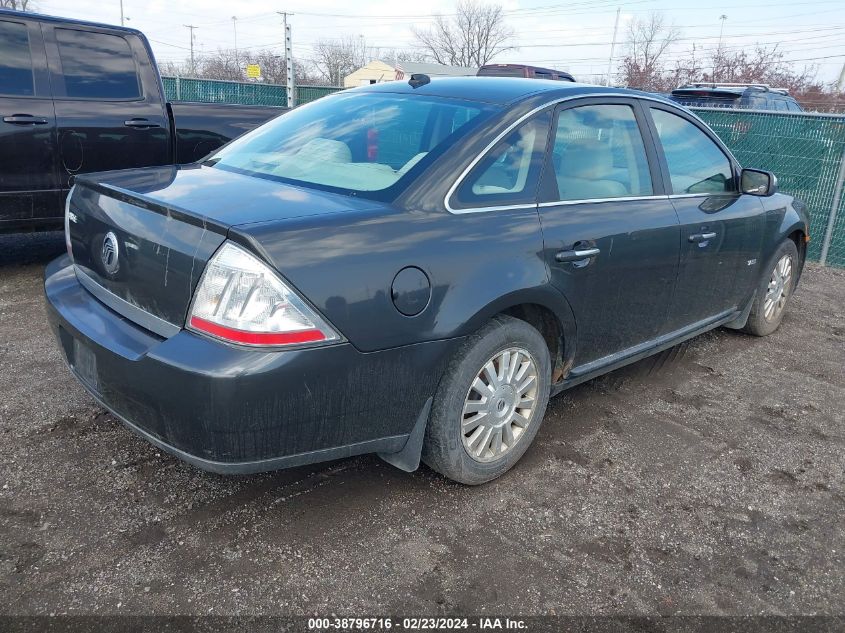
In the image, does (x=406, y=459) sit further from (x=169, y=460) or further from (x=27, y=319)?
(x=27, y=319)

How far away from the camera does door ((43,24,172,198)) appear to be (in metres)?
5.43

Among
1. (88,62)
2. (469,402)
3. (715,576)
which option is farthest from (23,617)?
(88,62)

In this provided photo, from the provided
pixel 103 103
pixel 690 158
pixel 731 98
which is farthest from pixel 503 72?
pixel 690 158

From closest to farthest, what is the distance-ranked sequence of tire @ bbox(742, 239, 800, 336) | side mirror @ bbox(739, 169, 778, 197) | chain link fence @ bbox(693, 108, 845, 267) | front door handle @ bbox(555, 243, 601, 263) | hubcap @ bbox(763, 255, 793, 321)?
front door handle @ bbox(555, 243, 601, 263)
side mirror @ bbox(739, 169, 778, 197)
tire @ bbox(742, 239, 800, 336)
hubcap @ bbox(763, 255, 793, 321)
chain link fence @ bbox(693, 108, 845, 267)

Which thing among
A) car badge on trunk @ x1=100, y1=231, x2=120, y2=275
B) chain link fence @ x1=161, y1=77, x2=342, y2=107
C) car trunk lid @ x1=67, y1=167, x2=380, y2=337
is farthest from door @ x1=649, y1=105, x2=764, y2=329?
chain link fence @ x1=161, y1=77, x2=342, y2=107

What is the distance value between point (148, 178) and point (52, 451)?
4.20ft

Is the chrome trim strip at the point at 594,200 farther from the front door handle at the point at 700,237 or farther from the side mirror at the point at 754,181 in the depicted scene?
the side mirror at the point at 754,181

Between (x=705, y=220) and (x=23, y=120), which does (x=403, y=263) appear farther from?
(x=23, y=120)

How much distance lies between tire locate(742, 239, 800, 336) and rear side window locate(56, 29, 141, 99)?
5267 millimetres

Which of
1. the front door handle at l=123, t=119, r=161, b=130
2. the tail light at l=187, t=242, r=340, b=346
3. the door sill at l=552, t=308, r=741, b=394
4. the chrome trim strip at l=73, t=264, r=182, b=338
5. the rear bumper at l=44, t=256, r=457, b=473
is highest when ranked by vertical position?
the front door handle at l=123, t=119, r=161, b=130

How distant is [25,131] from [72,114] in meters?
0.39

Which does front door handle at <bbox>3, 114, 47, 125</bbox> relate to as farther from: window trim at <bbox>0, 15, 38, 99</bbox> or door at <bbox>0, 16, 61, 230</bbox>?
window trim at <bbox>0, 15, 38, 99</bbox>

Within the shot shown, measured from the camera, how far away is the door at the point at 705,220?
3.70m

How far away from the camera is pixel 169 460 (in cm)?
298
